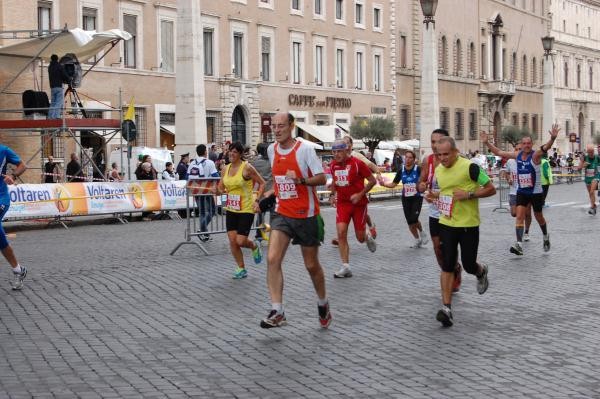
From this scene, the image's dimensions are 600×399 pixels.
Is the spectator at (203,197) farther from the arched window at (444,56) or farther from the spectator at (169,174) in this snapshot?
the arched window at (444,56)

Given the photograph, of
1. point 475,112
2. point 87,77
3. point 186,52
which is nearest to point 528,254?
point 186,52

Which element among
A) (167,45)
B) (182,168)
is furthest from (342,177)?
(167,45)

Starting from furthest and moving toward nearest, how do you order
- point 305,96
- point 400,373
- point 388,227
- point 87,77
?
point 305,96 < point 87,77 < point 388,227 < point 400,373

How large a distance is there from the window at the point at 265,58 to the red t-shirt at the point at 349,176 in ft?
115

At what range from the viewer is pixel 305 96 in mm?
52969

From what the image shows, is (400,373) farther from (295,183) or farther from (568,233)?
(568,233)

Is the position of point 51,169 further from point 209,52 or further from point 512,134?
point 512,134

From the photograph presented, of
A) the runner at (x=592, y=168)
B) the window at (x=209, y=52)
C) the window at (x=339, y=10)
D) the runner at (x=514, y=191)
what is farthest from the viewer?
the window at (x=339, y=10)

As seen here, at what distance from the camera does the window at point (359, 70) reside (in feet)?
193

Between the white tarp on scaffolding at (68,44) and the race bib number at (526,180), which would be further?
the white tarp on scaffolding at (68,44)

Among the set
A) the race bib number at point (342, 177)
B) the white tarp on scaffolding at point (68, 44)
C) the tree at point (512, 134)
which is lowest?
the race bib number at point (342, 177)

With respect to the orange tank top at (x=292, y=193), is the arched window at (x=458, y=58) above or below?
above

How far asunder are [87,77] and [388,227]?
1709 centimetres

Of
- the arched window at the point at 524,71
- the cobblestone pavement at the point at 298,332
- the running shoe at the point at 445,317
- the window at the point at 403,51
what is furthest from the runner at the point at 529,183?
the arched window at the point at 524,71
